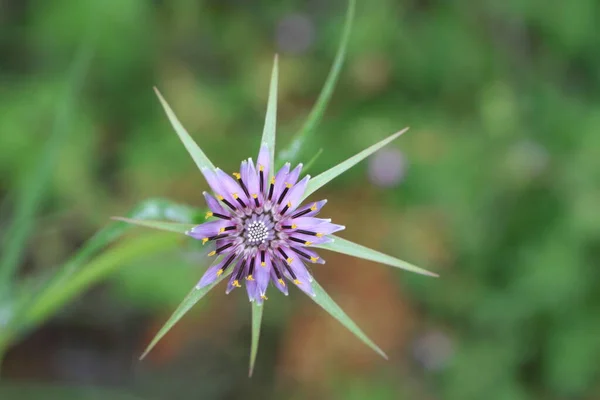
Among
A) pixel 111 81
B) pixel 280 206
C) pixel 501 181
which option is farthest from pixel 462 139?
pixel 280 206

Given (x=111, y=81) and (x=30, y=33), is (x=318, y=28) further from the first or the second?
(x=30, y=33)

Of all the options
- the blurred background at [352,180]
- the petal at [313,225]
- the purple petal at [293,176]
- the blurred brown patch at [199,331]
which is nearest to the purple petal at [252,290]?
the petal at [313,225]

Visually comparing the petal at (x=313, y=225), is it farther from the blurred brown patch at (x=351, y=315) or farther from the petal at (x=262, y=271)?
the blurred brown patch at (x=351, y=315)

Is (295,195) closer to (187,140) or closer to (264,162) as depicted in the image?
(264,162)

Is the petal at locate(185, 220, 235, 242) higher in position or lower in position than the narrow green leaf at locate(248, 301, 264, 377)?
higher

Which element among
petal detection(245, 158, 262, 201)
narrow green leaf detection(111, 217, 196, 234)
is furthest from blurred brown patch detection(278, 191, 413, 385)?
narrow green leaf detection(111, 217, 196, 234)

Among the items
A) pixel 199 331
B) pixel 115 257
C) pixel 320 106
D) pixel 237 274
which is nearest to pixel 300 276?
pixel 237 274

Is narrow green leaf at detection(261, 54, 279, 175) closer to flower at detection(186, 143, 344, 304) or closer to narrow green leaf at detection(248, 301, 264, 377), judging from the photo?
flower at detection(186, 143, 344, 304)
